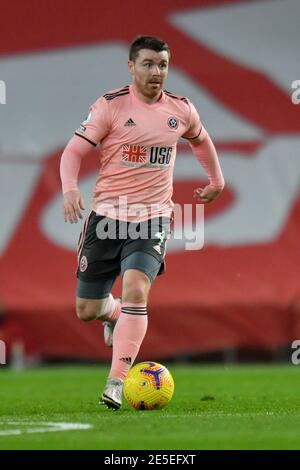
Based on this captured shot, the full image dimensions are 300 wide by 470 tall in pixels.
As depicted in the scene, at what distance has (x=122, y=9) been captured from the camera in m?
15.7

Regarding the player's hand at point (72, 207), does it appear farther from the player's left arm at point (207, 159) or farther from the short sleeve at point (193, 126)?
the player's left arm at point (207, 159)

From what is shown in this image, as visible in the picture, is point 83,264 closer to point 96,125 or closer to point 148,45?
point 96,125

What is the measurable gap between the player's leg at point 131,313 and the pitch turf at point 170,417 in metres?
0.33

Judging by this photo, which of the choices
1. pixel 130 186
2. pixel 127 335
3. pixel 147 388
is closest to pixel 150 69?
pixel 130 186

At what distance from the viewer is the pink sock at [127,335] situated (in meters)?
7.18

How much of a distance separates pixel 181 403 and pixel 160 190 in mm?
1601

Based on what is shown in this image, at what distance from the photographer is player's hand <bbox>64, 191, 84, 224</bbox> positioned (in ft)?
22.8

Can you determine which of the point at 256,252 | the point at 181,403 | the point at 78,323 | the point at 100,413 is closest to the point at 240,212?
the point at 256,252

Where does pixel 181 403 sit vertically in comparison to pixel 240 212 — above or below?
below

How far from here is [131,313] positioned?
7.21 meters

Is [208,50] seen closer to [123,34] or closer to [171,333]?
[123,34]

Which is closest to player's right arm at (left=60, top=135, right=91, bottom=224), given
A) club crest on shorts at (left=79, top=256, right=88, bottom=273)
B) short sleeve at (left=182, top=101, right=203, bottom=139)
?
club crest on shorts at (left=79, top=256, right=88, bottom=273)

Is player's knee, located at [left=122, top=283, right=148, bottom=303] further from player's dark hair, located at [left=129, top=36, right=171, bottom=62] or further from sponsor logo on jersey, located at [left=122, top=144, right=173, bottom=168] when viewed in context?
player's dark hair, located at [left=129, top=36, right=171, bottom=62]

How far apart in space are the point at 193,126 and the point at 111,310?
1.54 m
